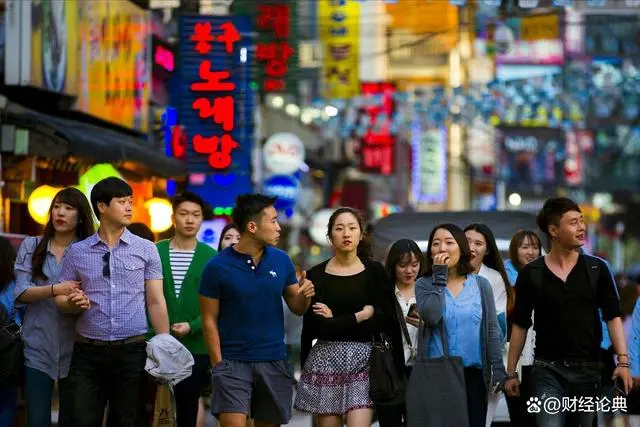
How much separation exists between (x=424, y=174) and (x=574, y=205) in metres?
52.5

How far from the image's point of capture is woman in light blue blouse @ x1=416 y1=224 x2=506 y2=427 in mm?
10203

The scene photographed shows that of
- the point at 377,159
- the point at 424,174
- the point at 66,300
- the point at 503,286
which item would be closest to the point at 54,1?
the point at 503,286

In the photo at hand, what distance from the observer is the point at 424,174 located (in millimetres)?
62281

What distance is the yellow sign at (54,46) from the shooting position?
1915 cm

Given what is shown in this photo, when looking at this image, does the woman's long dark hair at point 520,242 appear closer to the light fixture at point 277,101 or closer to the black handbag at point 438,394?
the black handbag at point 438,394

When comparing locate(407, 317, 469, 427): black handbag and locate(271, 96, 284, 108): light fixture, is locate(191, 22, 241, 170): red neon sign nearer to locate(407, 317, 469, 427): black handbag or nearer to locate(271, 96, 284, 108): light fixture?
locate(407, 317, 469, 427): black handbag

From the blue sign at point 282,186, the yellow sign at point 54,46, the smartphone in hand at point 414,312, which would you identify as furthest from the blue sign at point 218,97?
the smartphone in hand at point 414,312

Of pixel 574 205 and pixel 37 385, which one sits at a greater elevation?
pixel 574 205

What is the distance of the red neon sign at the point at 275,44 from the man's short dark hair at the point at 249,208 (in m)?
22.3

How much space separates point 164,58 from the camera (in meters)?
29.9

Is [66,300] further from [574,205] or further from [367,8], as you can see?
[367,8]

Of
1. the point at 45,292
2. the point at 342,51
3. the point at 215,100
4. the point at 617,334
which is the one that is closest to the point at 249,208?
the point at 45,292

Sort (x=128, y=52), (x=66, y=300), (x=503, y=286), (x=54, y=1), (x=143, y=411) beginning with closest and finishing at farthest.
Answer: (x=66, y=300), (x=143, y=411), (x=503, y=286), (x=54, y=1), (x=128, y=52)

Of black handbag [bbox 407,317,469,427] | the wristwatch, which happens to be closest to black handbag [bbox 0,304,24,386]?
black handbag [bbox 407,317,469,427]
